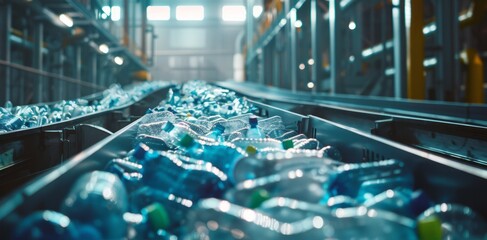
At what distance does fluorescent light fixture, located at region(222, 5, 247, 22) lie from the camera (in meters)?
27.6

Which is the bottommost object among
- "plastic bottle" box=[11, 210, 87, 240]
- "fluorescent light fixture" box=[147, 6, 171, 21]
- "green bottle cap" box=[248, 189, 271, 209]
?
"plastic bottle" box=[11, 210, 87, 240]

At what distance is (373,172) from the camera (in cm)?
138

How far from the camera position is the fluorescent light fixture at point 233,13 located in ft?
90.6

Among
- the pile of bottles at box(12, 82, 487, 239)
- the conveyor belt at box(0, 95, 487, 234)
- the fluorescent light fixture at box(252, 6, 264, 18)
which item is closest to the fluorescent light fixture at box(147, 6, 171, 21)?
the fluorescent light fixture at box(252, 6, 264, 18)

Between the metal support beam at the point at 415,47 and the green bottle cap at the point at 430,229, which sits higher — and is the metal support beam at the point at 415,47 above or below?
above

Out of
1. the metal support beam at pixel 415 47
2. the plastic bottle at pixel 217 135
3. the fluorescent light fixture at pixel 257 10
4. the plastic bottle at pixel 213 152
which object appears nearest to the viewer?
the plastic bottle at pixel 213 152

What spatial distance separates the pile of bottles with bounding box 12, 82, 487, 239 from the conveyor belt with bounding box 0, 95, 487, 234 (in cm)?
3

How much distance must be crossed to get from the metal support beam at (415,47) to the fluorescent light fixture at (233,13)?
23612 millimetres

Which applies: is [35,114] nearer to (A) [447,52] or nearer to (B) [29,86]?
(A) [447,52]

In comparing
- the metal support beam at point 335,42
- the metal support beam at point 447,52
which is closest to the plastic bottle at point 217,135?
the metal support beam at point 447,52

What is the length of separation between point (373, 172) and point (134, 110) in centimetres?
376

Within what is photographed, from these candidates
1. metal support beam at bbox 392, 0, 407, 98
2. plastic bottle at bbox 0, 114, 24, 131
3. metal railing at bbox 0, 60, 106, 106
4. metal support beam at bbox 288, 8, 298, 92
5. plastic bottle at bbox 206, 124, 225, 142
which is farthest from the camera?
metal support beam at bbox 288, 8, 298, 92

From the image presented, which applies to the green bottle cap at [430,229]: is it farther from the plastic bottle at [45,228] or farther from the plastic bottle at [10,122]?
the plastic bottle at [10,122]

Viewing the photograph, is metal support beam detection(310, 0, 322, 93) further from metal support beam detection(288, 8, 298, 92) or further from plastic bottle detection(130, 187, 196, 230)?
plastic bottle detection(130, 187, 196, 230)
